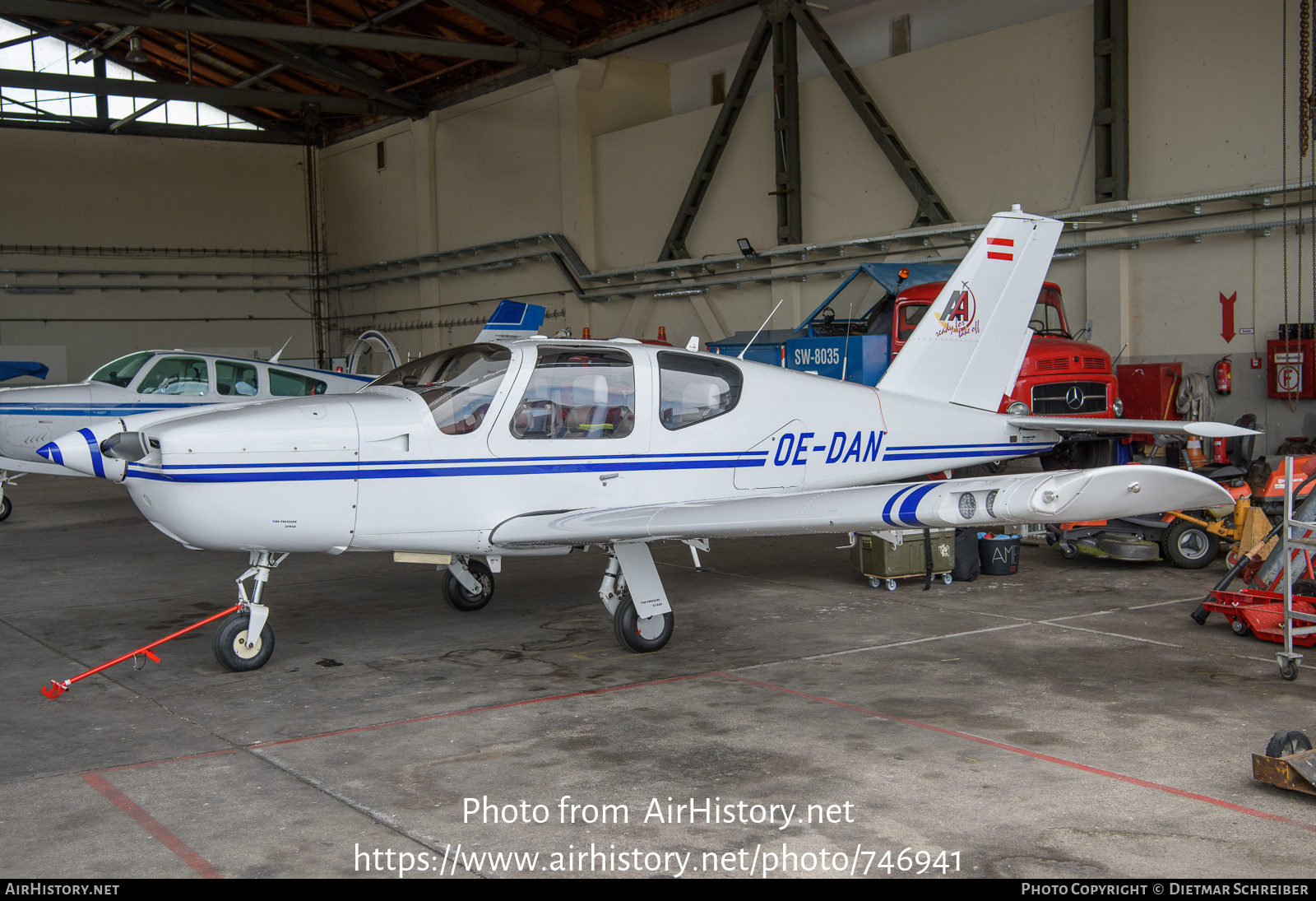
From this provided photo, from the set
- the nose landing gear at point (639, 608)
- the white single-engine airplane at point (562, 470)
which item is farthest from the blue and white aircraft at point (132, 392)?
the nose landing gear at point (639, 608)

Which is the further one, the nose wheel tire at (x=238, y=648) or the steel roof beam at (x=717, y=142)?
the steel roof beam at (x=717, y=142)

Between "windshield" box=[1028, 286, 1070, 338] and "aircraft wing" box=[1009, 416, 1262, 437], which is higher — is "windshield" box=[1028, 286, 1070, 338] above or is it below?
above

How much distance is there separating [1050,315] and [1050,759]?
9077mm

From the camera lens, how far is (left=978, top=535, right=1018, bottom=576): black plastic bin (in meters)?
8.59

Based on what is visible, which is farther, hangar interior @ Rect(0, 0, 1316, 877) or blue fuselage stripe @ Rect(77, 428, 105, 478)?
blue fuselage stripe @ Rect(77, 428, 105, 478)

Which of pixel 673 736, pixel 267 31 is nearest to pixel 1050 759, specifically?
pixel 673 736

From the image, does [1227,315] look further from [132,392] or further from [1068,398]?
[132,392]

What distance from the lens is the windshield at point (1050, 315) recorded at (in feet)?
40.1

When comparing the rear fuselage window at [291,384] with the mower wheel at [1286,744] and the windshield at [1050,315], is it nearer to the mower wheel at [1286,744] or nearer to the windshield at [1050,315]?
the windshield at [1050,315]

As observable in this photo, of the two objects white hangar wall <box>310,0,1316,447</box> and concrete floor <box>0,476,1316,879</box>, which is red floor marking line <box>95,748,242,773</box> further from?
white hangar wall <box>310,0,1316,447</box>

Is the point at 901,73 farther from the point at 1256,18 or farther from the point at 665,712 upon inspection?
the point at 665,712

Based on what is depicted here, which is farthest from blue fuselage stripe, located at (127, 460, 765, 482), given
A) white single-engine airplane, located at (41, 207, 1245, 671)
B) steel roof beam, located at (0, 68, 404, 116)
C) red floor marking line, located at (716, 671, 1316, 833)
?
steel roof beam, located at (0, 68, 404, 116)

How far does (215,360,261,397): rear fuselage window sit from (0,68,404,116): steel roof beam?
13316 mm

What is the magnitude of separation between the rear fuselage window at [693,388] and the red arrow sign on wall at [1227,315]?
32.4 ft
